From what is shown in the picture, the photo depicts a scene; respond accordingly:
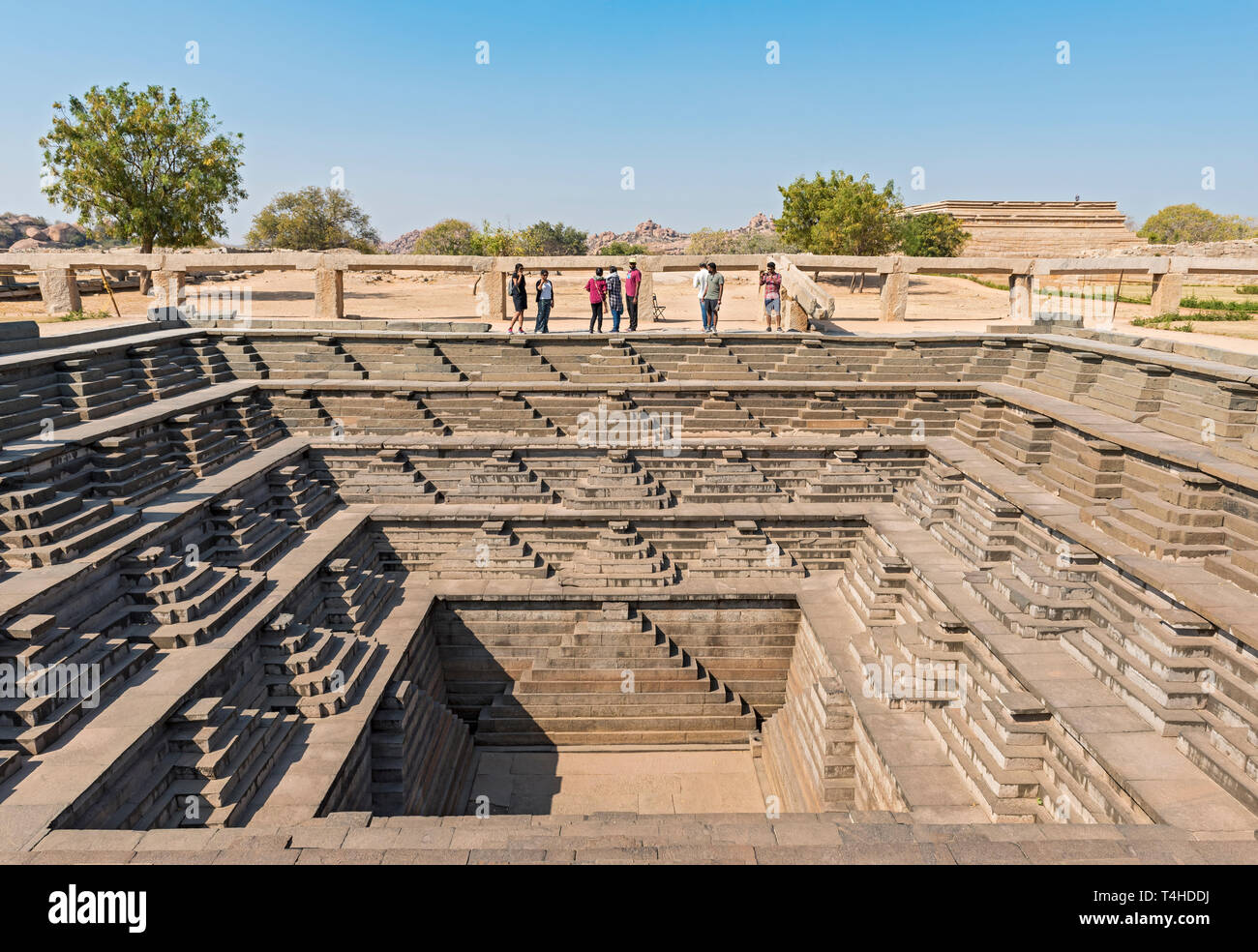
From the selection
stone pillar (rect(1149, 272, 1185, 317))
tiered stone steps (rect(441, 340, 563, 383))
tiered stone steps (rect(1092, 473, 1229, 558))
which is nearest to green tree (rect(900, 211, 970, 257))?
stone pillar (rect(1149, 272, 1185, 317))

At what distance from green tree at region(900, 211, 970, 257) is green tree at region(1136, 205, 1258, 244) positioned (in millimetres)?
15911

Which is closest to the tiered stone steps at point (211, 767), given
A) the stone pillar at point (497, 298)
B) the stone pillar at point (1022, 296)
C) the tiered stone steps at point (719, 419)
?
the tiered stone steps at point (719, 419)

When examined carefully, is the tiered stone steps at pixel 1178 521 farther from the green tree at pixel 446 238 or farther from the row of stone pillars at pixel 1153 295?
the green tree at pixel 446 238

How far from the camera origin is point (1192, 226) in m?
52.2

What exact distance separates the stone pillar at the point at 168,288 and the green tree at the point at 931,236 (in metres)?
26.5

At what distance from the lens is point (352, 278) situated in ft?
88.1

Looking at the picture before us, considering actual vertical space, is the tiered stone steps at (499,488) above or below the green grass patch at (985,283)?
below

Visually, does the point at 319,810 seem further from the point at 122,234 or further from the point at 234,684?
the point at 122,234

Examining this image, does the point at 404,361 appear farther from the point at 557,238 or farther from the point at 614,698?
the point at 557,238

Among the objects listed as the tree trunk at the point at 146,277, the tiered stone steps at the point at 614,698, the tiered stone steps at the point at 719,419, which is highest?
the tree trunk at the point at 146,277

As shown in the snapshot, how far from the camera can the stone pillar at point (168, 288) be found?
17656mm

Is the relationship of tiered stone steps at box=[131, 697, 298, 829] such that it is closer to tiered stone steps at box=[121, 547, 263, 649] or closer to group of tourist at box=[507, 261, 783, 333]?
tiered stone steps at box=[121, 547, 263, 649]

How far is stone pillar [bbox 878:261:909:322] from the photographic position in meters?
17.9
